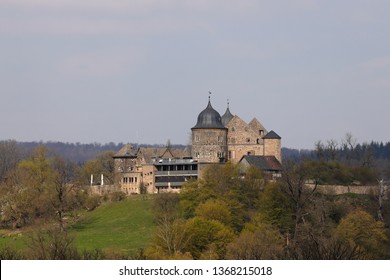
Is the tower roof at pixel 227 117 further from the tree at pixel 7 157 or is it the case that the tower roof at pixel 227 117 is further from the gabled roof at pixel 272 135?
the tree at pixel 7 157

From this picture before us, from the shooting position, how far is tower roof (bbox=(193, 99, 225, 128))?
254ft

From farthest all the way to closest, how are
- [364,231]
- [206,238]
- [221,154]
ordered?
[221,154], [364,231], [206,238]

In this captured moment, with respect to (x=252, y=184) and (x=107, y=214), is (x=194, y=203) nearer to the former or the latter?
(x=252, y=184)

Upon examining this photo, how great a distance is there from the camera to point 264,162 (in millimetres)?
76250

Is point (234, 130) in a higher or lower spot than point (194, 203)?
higher

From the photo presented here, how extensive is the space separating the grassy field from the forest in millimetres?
998

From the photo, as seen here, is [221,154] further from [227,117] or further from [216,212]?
[216,212]

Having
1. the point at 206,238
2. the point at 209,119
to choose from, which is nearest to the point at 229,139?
the point at 209,119

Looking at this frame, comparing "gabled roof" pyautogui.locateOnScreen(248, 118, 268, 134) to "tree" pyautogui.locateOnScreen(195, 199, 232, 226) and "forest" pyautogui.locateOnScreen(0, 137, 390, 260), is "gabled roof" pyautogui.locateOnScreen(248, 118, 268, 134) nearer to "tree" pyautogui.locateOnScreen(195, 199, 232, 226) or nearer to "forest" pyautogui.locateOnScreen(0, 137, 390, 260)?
"forest" pyautogui.locateOnScreen(0, 137, 390, 260)

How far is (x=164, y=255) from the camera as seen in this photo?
46.9 meters

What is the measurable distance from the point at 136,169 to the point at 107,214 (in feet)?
29.8

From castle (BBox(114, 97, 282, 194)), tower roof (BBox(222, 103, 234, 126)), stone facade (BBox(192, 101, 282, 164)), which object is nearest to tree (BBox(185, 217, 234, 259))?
castle (BBox(114, 97, 282, 194))

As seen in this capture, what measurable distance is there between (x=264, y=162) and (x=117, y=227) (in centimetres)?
1375
